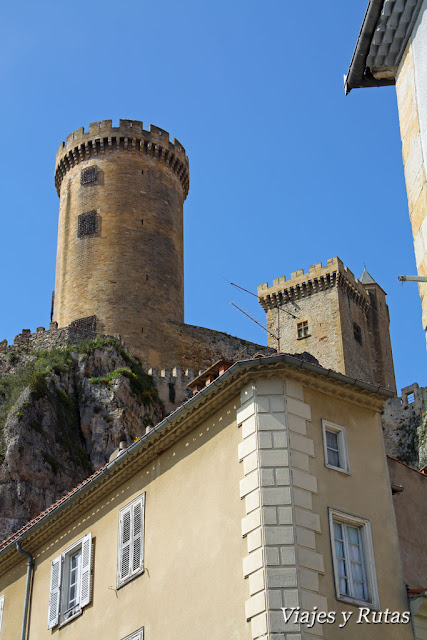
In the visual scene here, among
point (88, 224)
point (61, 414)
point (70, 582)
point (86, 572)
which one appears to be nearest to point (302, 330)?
point (88, 224)

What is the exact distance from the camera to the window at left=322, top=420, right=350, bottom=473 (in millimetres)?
15404

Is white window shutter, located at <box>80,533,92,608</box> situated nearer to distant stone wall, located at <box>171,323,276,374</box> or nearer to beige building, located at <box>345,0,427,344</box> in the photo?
beige building, located at <box>345,0,427,344</box>

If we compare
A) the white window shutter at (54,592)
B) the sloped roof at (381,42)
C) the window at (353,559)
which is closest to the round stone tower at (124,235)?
the white window shutter at (54,592)

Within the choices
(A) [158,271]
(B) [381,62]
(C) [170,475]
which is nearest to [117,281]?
(A) [158,271]

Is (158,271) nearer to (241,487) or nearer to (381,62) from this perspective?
(241,487)

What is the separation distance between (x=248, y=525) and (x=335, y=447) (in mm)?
2263

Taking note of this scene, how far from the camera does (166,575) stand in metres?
15.5

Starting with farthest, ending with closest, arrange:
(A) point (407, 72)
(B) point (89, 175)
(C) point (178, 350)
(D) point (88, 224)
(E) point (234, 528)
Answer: (B) point (89, 175) < (D) point (88, 224) < (C) point (178, 350) < (E) point (234, 528) < (A) point (407, 72)

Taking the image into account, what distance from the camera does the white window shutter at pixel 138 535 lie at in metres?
16.4

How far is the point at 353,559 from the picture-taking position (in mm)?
14625

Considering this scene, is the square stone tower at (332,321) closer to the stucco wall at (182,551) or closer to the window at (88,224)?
the window at (88,224)

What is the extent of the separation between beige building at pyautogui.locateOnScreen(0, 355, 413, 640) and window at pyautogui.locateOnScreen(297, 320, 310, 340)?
41579 mm

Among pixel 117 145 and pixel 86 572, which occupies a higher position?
pixel 117 145

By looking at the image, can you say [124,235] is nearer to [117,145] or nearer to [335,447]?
[117,145]
